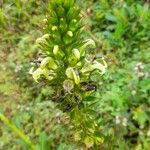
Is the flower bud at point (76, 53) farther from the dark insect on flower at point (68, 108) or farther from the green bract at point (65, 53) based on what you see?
the dark insect on flower at point (68, 108)

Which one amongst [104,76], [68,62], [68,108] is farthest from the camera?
[104,76]

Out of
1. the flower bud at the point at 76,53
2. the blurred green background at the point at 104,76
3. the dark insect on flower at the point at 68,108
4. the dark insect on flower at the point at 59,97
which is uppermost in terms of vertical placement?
the blurred green background at the point at 104,76

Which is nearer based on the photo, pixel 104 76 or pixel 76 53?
pixel 76 53

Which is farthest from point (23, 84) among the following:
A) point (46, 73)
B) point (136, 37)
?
point (46, 73)

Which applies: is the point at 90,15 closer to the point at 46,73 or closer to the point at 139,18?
the point at 139,18

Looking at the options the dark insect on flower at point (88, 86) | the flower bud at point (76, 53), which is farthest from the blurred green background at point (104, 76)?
the flower bud at point (76, 53)

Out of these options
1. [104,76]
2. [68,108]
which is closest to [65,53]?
[68,108]

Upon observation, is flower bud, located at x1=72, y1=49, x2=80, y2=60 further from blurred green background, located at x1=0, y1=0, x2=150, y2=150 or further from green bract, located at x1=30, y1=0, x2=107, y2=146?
blurred green background, located at x1=0, y1=0, x2=150, y2=150

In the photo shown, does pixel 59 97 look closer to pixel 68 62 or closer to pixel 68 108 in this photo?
pixel 68 108

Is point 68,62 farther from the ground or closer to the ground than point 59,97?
farther from the ground

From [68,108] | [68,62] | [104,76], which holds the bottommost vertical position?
[68,108]
